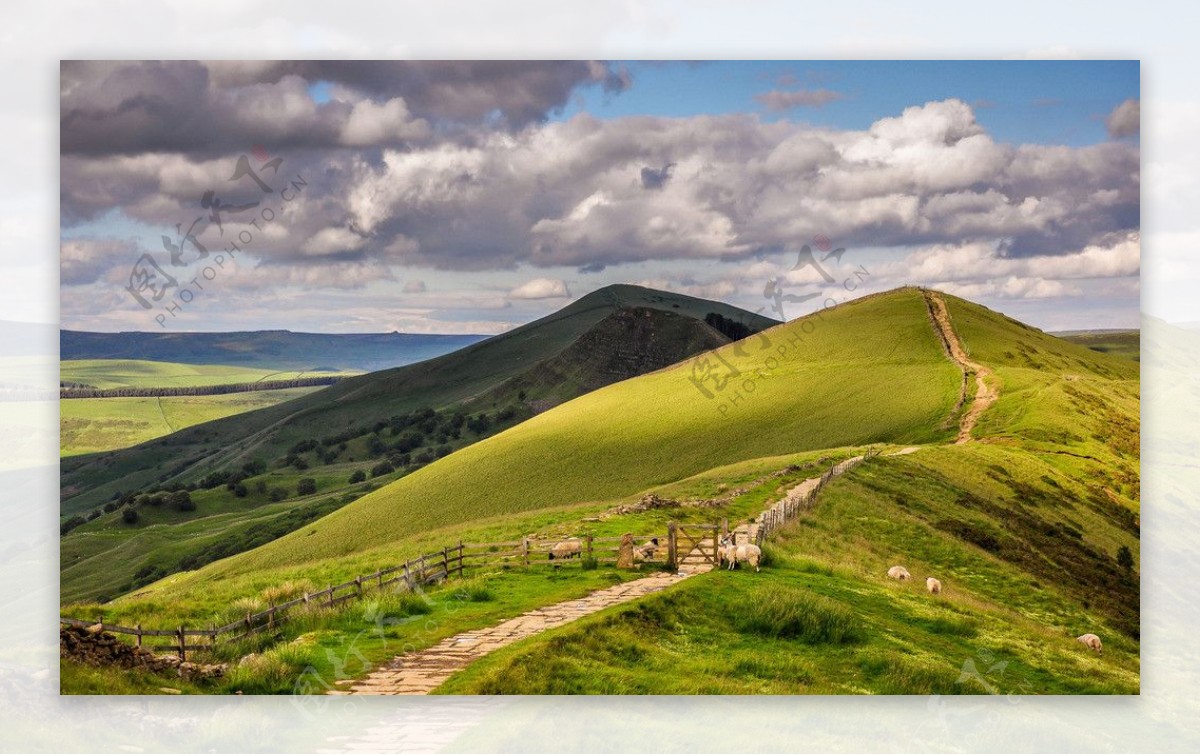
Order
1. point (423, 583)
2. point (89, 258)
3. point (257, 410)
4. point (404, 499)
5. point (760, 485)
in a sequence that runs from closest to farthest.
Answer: point (423, 583) → point (89, 258) → point (760, 485) → point (404, 499) → point (257, 410)

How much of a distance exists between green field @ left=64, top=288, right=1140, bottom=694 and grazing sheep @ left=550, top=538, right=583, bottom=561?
1.00m

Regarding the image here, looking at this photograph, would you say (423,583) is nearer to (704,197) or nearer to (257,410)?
(704,197)

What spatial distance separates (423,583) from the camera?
21781 mm

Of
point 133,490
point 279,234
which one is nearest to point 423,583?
point 279,234

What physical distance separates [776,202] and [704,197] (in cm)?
214

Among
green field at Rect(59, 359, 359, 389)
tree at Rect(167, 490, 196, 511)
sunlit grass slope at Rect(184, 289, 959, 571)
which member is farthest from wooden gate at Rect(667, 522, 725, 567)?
tree at Rect(167, 490, 196, 511)

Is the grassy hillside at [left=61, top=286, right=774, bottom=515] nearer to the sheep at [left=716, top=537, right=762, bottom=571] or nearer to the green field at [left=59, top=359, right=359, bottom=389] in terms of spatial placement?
the green field at [left=59, top=359, right=359, bottom=389]

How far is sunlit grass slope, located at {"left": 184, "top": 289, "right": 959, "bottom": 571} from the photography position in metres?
49.7

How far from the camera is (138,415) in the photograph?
67625mm

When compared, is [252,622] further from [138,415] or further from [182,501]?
[182,501]

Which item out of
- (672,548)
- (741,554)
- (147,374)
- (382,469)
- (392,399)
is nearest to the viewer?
(741,554)

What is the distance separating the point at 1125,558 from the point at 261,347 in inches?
1937

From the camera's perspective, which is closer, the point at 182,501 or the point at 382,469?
the point at 182,501

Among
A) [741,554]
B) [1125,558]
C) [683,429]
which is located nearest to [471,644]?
[741,554]
